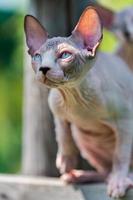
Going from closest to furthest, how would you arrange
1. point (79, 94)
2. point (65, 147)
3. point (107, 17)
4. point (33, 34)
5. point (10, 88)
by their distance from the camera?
point (33, 34)
point (79, 94)
point (65, 147)
point (107, 17)
point (10, 88)

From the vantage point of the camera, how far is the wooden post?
1.90 metres

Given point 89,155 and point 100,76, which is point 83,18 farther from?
point 89,155

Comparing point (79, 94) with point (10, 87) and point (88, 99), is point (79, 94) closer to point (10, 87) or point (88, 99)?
point (88, 99)

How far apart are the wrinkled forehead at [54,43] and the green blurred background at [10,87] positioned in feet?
7.06

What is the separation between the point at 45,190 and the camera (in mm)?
1674

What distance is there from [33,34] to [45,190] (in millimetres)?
475

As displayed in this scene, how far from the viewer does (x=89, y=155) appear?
1721mm

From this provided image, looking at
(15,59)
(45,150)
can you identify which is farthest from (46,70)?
(15,59)

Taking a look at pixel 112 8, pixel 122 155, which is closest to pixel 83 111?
pixel 122 155

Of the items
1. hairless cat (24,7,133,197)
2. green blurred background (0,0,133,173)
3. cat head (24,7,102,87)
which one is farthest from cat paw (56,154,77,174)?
green blurred background (0,0,133,173)

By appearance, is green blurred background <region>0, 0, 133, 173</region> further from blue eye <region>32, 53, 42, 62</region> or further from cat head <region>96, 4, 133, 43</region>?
blue eye <region>32, 53, 42, 62</region>

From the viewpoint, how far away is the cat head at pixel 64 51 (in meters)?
1.26

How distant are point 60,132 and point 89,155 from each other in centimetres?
12

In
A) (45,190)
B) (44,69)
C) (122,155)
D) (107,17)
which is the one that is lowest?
(45,190)
